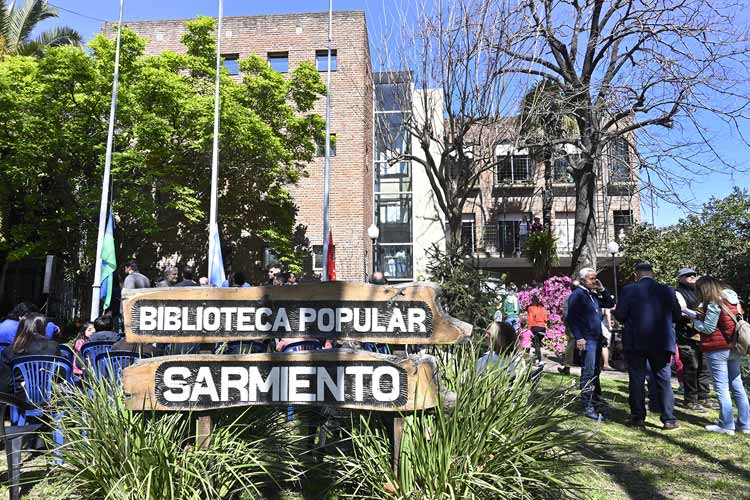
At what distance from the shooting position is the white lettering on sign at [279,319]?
3580 mm

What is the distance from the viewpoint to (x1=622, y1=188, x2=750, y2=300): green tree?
20.3 metres

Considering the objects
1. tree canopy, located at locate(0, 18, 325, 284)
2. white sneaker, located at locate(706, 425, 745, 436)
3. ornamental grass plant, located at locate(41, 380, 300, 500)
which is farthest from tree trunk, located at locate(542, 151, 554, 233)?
ornamental grass plant, located at locate(41, 380, 300, 500)

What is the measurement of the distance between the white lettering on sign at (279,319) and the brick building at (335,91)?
60.6 feet

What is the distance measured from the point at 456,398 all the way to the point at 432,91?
12.3 m

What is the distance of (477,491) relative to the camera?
2.98 meters

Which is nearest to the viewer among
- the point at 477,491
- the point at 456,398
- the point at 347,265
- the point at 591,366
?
the point at 477,491

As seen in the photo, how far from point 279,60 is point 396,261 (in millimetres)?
11207

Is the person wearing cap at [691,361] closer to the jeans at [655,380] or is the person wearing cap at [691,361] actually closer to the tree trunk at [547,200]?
the jeans at [655,380]

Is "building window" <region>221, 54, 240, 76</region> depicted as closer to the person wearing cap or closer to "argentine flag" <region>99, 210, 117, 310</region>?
"argentine flag" <region>99, 210, 117, 310</region>

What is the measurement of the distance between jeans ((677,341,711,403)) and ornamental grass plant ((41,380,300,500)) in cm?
613

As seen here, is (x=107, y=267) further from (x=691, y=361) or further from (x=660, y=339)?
(x=691, y=361)

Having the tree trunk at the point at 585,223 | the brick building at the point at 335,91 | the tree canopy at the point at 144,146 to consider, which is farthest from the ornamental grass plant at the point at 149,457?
the brick building at the point at 335,91

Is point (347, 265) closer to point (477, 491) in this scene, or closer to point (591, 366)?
point (591, 366)

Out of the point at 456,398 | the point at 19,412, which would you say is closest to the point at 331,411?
the point at 456,398
